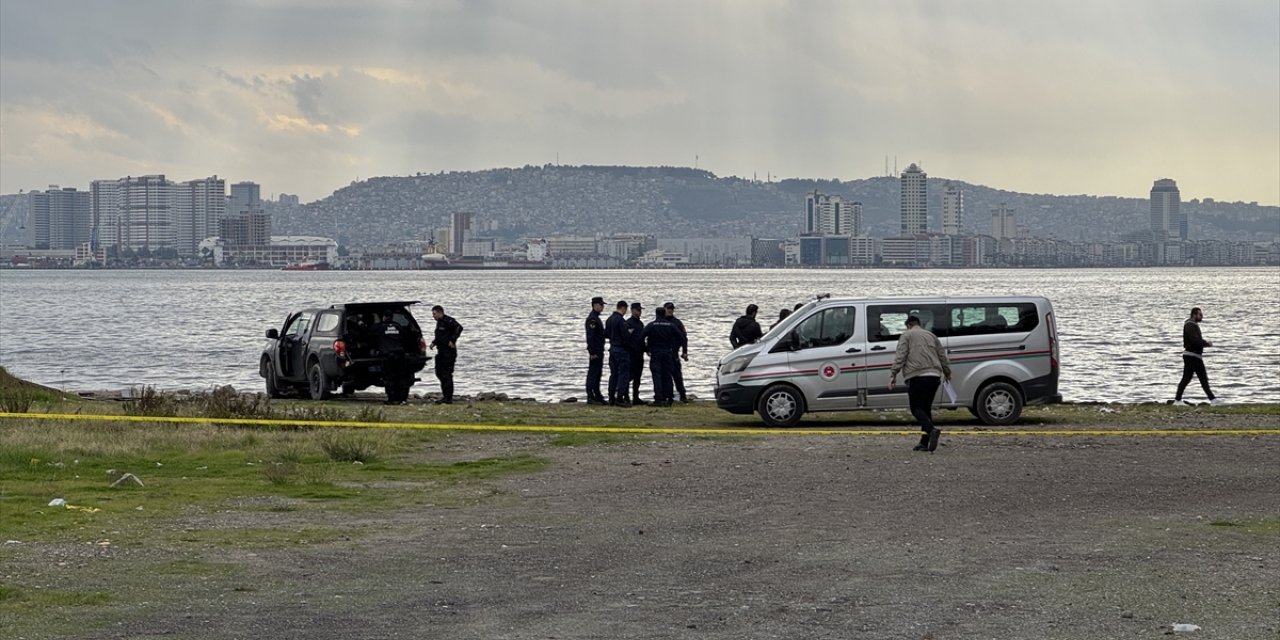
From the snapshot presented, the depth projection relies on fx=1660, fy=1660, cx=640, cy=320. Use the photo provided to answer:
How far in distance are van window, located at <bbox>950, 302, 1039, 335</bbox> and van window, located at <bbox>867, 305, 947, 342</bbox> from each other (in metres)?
0.22

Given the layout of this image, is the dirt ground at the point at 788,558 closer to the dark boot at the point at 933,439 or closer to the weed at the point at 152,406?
the dark boot at the point at 933,439

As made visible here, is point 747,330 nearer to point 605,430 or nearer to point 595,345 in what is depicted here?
point 595,345

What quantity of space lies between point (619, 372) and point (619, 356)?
484 millimetres

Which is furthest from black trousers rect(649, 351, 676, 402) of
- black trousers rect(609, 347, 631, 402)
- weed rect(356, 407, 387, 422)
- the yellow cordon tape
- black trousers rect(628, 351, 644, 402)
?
weed rect(356, 407, 387, 422)

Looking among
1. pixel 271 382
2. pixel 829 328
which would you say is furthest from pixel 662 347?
pixel 271 382

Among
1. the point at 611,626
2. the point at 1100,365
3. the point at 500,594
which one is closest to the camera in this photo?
the point at 611,626

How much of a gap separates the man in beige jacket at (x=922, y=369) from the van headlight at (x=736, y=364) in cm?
428

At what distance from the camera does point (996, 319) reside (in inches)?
928

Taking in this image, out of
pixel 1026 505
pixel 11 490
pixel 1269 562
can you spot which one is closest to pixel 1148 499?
pixel 1026 505

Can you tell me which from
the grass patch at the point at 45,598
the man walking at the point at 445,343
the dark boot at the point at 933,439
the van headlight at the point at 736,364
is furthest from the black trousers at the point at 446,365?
the grass patch at the point at 45,598

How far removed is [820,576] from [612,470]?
716cm

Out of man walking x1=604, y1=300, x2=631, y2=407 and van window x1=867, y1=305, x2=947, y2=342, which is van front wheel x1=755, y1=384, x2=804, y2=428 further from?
man walking x1=604, y1=300, x2=631, y2=407

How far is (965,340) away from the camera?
77.1 ft

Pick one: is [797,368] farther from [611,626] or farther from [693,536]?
[611,626]
